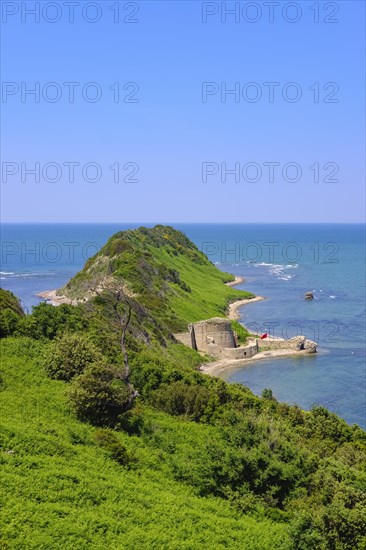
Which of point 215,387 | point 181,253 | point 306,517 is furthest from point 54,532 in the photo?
point 181,253

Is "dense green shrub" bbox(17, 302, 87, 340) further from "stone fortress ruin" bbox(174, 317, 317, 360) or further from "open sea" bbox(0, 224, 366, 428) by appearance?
"stone fortress ruin" bbox(174, 317, 317, 360)

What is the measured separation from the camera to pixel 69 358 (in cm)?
2855

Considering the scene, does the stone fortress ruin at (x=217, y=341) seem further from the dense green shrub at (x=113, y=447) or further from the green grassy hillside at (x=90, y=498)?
the dense green shrub at (x=113, y=447)

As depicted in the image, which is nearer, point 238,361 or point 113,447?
point 113,447

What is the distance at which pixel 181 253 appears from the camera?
5374 inches

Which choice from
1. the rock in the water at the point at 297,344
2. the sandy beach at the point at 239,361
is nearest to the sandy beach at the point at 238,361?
the sandy beach at the point at 239,361

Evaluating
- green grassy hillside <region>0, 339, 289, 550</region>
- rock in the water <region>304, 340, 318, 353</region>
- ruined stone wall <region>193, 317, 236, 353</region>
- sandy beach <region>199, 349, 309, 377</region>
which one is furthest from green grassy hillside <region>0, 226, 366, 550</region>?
rock in the water <region>304, 340, 318, 353</region>

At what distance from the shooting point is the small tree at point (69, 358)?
2836 centimetres

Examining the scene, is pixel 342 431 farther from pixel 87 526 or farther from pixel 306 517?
pixel 87 526

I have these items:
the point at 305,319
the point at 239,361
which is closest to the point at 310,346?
the point at 239,361

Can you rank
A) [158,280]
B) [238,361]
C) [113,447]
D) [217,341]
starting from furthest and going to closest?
1. [158,280]
2. [217,341]
3. [238,361]
4. [113,447]

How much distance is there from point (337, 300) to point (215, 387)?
89.6 m

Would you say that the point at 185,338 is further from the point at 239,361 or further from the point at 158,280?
the point at 158,280

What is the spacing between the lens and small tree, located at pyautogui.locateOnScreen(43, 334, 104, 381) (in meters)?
28.4
